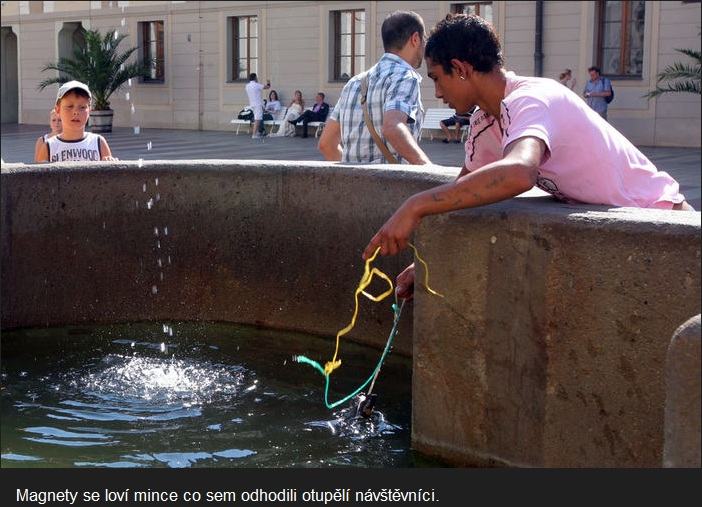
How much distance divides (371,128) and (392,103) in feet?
0.72

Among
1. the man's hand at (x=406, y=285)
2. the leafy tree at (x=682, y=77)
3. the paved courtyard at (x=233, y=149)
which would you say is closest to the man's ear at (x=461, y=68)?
the man's hand at (x=406, y=285)

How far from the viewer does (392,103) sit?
5.98m

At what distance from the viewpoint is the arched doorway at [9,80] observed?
1553 inches

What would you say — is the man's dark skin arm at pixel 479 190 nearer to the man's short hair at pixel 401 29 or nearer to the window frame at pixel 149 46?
the man's short hair at pixel 401 29

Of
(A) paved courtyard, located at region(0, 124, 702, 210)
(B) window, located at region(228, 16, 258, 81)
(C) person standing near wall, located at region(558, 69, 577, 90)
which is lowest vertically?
(A) paved courtyard, located at region(0, 124, 702, 210)

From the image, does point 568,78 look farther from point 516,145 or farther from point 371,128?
point 516,145

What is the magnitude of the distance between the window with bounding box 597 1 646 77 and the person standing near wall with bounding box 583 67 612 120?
110cm

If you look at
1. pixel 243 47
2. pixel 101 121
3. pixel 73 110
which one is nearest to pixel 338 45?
pixel 243 47

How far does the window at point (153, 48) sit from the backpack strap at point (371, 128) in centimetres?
2792

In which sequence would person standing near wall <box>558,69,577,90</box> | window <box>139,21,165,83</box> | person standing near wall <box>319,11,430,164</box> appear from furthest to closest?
1. window <box>139,21,165,83</box>
2. person standing near wall <box>558,69,577,90</box>
3. person standing near wall <box>319,11,430,164</box>

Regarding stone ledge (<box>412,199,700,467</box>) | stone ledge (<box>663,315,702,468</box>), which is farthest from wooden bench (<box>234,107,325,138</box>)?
stone ledge (<box>663,315,702,468</box>)

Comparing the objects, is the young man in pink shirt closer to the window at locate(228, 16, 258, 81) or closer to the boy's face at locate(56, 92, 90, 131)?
the boy's face at locate(56, 92, 90, 131)

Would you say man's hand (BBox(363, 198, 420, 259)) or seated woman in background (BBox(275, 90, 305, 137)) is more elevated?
man's hand (BBox(363, 198, 420, 259))

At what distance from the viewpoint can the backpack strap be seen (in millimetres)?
6129
